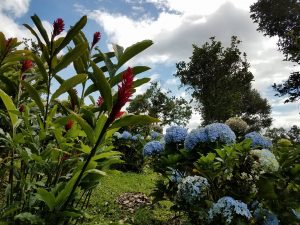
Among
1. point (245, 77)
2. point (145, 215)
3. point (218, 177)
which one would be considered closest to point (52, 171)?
point (218, 177)

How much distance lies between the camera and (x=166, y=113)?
39.5 metres

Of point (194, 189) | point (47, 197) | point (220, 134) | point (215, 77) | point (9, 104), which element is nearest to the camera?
point (47, 197)

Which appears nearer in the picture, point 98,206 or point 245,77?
point 98,206

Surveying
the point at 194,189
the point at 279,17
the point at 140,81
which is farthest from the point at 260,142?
the point at 279,17

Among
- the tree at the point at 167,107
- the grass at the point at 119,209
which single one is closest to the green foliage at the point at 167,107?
the tree at the point at 167,107

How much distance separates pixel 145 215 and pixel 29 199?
3940 mm

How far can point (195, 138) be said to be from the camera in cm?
400

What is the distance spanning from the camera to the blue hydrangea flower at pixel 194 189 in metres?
3.79

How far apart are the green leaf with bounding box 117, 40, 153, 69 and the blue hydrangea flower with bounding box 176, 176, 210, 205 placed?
1995 mm

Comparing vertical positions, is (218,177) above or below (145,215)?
above

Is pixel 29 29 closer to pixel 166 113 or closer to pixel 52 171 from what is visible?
pixel 52 171

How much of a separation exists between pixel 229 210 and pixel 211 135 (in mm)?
952

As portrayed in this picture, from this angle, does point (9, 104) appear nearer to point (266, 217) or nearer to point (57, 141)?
point (57, 141)

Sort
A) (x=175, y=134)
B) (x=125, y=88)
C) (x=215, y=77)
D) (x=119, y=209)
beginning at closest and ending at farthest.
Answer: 1. (x=125, y=88)
2. (x=175, y=134)
3. (x=119, y=209)
4. (x=215, y=77)
